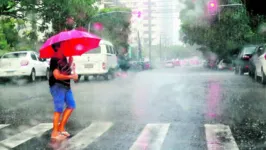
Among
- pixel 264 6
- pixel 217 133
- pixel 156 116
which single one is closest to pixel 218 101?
pixel 156 116

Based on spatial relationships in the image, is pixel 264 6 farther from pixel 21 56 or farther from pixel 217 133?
pixel 217 133

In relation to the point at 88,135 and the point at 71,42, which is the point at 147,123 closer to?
the point at 88,135

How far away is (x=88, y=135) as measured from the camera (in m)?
6.83

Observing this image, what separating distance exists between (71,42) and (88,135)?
59.1 inches

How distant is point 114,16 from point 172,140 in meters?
51.6

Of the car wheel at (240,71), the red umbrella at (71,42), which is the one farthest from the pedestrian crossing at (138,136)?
the car wheel at (240,71)

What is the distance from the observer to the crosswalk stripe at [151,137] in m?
5.84

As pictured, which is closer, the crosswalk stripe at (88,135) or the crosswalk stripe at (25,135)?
the crosswalk stripe at (88,135)

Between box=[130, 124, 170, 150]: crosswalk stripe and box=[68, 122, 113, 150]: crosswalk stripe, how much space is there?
0.67m

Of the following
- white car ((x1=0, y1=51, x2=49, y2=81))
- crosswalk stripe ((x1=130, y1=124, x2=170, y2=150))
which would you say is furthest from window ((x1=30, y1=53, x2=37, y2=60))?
crosswalk stripe ((x1=130, y1=124, x2=170, y2=150))

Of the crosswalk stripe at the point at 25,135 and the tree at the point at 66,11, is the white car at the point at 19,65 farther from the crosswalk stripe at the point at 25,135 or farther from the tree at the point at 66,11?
the crosswalk stripe at the point at 25,135

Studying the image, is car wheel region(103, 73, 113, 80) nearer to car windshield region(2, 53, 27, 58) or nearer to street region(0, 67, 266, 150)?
car windshield region(2, 53, 27, 58)

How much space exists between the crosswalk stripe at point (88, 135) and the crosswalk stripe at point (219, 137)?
1.68 metres

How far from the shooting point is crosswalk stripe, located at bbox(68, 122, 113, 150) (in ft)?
19.9
